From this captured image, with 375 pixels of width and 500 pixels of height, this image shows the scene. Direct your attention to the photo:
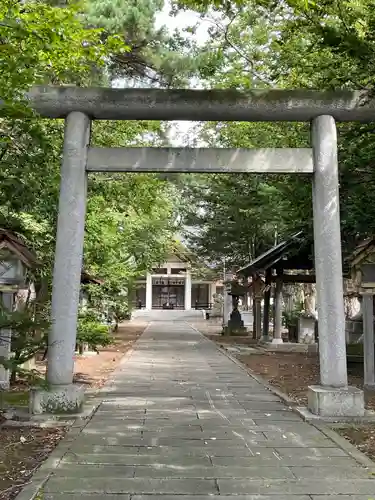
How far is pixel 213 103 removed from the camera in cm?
780

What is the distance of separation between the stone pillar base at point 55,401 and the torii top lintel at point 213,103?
4.09m

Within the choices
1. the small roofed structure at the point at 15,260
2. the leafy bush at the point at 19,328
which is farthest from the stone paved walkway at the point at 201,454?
the small roofed structure at the point at 15,260

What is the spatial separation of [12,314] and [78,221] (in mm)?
3096

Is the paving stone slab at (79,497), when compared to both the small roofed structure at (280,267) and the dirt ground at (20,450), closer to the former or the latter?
the dirt ground at (20,450)

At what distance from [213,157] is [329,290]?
2.65m

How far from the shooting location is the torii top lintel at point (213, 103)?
25.2ft

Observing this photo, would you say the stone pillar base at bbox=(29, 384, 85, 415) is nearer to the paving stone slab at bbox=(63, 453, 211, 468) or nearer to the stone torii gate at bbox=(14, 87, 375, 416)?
the stone torii gate at bbox=(14, 87, 375, 416)

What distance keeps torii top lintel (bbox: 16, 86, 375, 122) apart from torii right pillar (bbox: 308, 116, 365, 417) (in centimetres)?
29

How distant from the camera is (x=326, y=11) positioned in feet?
26.3

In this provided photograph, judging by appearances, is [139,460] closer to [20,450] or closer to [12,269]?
[20,450]

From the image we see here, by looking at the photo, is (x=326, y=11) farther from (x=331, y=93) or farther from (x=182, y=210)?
(x=182, y=210)

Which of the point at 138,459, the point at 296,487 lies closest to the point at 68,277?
the point at 138,459

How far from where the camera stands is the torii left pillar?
23.3 ft

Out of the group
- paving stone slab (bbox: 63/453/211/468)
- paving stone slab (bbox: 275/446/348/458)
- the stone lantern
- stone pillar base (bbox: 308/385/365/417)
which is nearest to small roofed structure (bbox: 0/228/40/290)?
the stone lantern
